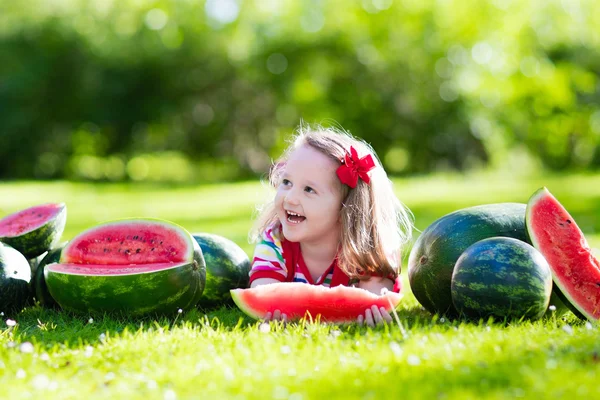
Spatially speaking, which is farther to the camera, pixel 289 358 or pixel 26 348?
pixel 26 348

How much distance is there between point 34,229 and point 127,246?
2.56 ft

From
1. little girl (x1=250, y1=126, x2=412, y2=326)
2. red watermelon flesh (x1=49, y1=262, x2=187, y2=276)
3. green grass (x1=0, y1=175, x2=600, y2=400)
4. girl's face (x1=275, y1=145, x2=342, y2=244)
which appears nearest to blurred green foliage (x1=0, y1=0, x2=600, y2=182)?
little girl (x1=250, y1=126, x2=412, y2=326)

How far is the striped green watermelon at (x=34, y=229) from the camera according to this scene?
184 inches

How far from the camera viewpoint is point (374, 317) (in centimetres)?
394

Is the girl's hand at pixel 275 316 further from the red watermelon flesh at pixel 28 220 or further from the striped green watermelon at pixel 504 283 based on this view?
the red watermelon flesh at pixel 28 220

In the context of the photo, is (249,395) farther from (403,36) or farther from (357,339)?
(403,36)

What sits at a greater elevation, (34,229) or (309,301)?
(34,229)

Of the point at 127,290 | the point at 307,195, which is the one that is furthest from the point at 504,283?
the point at 127,290

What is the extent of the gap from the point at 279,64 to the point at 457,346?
20983 millimetres

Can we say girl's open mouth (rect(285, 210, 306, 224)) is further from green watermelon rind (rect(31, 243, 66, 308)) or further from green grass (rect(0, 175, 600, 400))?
green watermelon rind (rect(31, 243, 66, 308))

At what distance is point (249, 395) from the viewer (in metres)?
2.56

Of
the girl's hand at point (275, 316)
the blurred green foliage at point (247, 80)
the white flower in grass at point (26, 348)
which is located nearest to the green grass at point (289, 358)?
the white flower in grass at point (26, 348)

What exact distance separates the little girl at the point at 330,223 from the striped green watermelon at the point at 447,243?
235 mm

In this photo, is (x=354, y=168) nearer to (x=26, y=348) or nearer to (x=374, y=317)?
(x=374, y=317)
